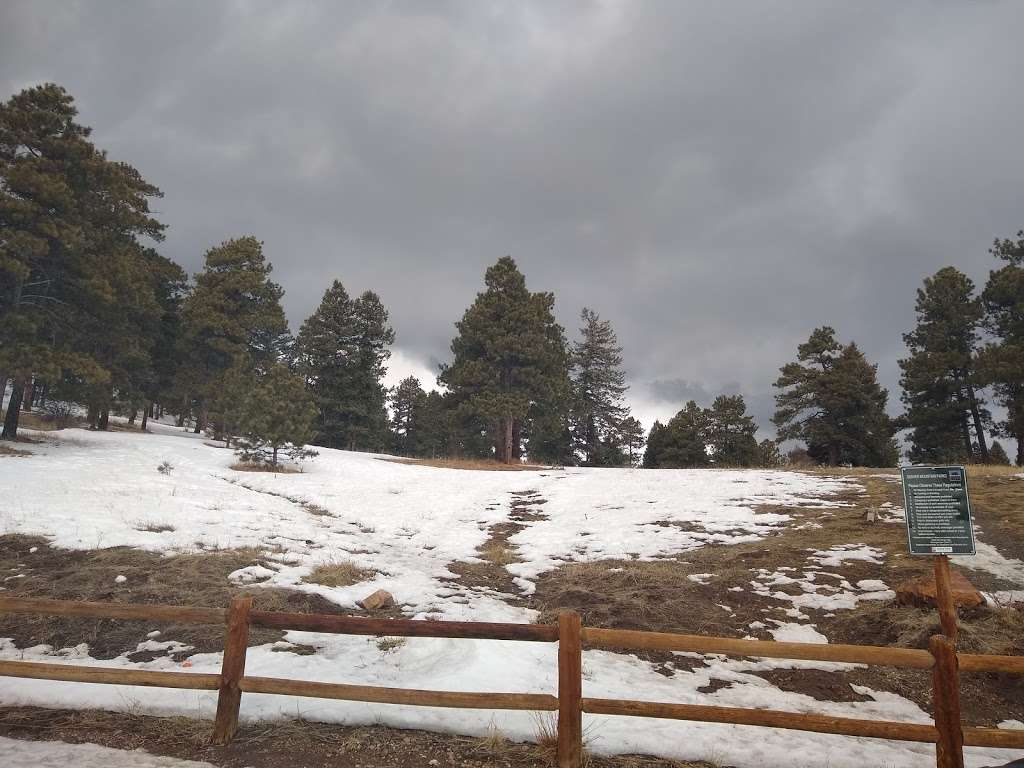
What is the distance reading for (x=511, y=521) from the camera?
17.9 metres

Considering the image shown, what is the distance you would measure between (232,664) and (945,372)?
40.7 meters

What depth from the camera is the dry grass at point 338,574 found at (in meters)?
9.93

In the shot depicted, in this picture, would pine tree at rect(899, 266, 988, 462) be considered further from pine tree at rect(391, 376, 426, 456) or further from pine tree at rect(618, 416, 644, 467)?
pine tree at rect(391, 376, 426, 456)

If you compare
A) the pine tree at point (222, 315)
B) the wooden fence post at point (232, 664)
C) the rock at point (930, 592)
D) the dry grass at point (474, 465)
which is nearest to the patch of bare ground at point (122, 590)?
the wooden fence post at point (232, 664)

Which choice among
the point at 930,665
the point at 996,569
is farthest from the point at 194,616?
the point at 996,569

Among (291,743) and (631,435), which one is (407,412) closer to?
(631,435)

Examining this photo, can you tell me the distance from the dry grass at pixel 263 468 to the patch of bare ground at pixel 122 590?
1271 cm

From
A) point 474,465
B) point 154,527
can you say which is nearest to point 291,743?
point 154,527

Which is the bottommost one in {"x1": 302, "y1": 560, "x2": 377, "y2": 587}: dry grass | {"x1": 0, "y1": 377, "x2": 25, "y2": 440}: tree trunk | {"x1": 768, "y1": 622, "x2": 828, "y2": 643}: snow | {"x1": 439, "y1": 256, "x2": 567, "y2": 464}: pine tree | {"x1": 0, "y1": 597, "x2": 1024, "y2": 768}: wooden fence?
{"x1": 768, "y1": 622, "x2": 828, "y2": 643}: snow

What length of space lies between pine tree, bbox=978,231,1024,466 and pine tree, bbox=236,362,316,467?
107ft

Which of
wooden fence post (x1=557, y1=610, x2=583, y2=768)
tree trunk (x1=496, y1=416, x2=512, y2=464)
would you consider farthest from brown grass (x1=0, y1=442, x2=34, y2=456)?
tree trunk (x1=496, y1=416, x2=512, y2=464)

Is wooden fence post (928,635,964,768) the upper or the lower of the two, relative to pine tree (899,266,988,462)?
lower

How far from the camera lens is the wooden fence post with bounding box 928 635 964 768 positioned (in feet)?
15.1

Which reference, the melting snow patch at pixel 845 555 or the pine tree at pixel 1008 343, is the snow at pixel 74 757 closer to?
the melting snow patch at pixel 845 555
